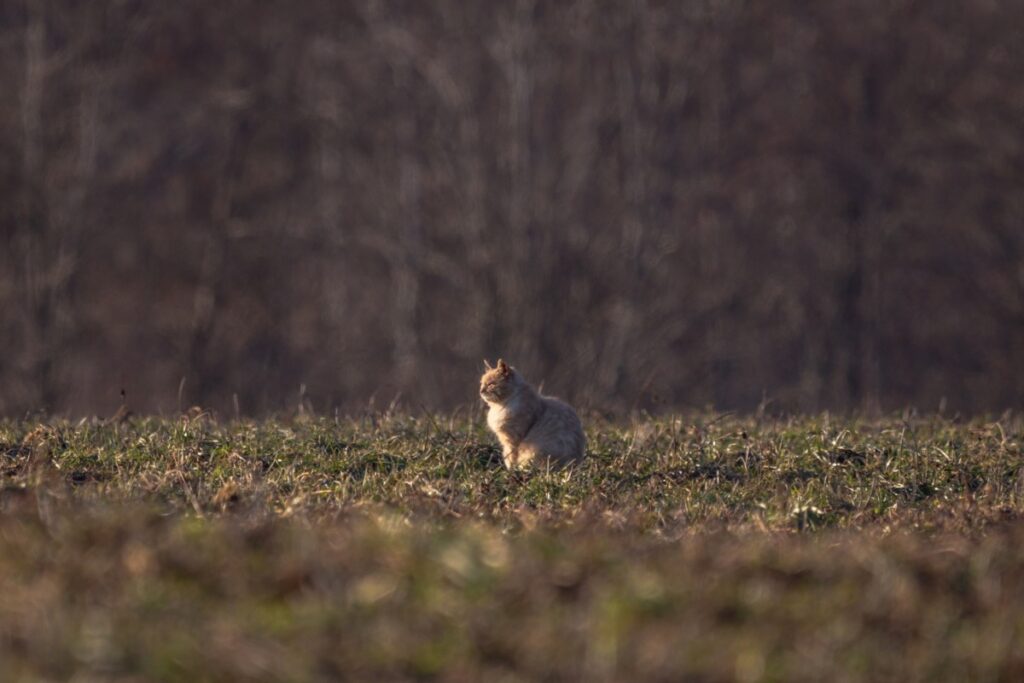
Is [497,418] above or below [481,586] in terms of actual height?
below

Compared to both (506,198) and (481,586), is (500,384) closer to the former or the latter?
(481,586)

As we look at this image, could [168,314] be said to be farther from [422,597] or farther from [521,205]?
[422,597]

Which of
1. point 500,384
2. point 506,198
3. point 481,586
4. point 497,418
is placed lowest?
point 506,198

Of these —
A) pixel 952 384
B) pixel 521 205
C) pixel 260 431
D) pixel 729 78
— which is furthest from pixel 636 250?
pixel 260 431

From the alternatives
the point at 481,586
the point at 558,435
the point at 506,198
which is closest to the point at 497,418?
the point at 558,435

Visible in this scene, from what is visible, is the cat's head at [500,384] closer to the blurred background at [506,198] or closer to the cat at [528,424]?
the cat at [528,424]

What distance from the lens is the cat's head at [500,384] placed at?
10.5m

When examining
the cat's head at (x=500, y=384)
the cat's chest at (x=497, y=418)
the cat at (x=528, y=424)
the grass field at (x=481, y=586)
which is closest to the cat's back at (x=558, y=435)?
the cat at (x=528, y=424)

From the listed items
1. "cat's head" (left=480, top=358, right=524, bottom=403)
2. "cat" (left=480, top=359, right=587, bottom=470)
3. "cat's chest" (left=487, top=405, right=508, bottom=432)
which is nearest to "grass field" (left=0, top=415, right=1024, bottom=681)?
"cat" (left=480, top=359, right=587, bottom=470)

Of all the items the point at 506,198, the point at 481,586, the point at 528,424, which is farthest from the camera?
the point at 506,198

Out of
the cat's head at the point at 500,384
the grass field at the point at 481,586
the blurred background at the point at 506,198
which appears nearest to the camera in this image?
the grass field at the point at 481,586

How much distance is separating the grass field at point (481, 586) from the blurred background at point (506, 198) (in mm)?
18344

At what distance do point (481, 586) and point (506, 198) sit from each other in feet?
73.1

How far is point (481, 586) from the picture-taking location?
18.1ft
